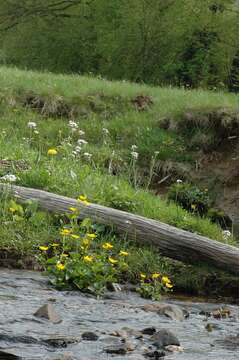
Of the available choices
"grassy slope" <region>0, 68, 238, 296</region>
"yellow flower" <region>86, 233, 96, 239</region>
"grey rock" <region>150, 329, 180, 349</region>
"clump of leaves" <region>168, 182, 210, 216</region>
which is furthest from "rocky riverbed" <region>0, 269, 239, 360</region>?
"clump of leaves" <region>168, 182, 210, 216</region>

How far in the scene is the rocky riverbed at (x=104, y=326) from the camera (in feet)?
14.8

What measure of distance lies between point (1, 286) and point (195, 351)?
1876 millimetres

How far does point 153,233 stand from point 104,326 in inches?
85.3

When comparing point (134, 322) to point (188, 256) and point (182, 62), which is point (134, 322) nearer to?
point (188, 256)

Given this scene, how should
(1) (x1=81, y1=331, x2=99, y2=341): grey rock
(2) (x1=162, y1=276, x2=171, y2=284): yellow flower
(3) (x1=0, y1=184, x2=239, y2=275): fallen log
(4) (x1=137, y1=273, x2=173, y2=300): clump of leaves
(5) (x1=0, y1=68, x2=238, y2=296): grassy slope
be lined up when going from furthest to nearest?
(5) (x1=0, y1=68, x2=238, y2=296): grassy slope < (3) (x1=0, y1=184, x2=239, y2=275): fallen log < (2) (x1=162, y1=276, x2=171, y2=284): yellow flower < (4) (x1=137, y1=273, x2=173, y2=300): clump of leaves < (1) (x1=81, y1=331, x2=99, y2=341): grey rock

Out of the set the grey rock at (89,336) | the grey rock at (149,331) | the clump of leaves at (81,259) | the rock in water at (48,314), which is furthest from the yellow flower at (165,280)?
the grey rock at (89,336)

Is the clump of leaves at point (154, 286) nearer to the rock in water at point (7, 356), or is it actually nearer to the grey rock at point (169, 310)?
the grey rock at point (169, 310)

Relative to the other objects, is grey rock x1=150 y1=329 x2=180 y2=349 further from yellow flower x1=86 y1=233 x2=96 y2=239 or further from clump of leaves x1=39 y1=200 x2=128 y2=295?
yellow flower x1=86 y1=233 x2=96 y2=239

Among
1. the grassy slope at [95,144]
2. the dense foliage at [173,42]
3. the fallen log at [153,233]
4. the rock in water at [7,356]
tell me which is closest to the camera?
the rock in water at [7,356]

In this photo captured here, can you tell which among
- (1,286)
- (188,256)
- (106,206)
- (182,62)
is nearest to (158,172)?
(106,206)

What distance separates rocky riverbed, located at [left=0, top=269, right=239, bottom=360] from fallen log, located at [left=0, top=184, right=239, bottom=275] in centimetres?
48

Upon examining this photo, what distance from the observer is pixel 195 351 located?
482 cm

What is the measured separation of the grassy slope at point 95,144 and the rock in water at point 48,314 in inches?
75.1

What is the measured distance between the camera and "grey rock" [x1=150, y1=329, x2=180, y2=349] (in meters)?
4.78
